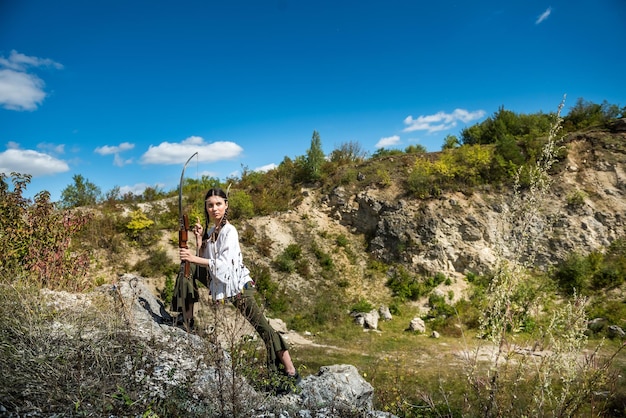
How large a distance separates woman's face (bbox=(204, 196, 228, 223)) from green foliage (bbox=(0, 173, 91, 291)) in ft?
12.1

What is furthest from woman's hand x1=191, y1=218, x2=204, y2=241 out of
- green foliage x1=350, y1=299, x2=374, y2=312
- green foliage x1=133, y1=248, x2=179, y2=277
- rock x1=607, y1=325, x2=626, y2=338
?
rock x1=607, y1=325, x2=626, y2=338

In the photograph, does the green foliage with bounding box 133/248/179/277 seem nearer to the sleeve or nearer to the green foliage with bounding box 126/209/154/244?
the green foliage with bounding box 126/209/154/244

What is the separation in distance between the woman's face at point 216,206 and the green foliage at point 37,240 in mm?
3688

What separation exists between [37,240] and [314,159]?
15.7 metres

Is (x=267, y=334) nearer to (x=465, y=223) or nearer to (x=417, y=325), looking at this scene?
(x=417, y=325)

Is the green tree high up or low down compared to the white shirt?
up

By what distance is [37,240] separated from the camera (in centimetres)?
663

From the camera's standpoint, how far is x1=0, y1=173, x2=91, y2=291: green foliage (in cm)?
625

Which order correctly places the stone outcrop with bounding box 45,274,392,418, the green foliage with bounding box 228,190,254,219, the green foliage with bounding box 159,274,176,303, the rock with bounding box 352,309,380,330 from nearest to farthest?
the stone outcrop with bounding box 45,274,392,418, the green foliage with bounding box 159,274,176,303, the rock with bounding box 352,309,380,330, the green foliage with bounding box 228,190,254,219

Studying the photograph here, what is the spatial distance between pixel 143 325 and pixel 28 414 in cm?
229

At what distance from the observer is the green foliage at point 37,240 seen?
6250mm

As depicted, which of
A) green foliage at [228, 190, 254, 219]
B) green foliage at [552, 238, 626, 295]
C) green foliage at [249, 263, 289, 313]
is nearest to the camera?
green foliage at [249, 263, 289, 313]

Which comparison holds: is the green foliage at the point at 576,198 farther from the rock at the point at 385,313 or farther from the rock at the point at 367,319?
the rock at the point at 367,319

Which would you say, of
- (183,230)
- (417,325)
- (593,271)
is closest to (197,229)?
(183,230)
